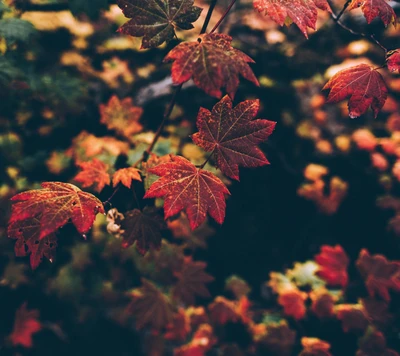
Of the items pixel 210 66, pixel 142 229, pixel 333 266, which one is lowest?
pixel 333 266

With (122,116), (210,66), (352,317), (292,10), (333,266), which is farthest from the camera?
(333,266)

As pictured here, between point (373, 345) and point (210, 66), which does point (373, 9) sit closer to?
point (210, 66)

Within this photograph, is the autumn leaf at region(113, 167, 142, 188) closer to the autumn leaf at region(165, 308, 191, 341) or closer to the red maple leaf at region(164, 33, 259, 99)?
the red maple leaf at region(164, 33, 259, 99)

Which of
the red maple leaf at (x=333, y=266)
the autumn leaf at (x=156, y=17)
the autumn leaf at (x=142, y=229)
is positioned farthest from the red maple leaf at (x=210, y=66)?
the red maple leaf at (x=333, y=266)

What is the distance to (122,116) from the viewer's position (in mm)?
2096

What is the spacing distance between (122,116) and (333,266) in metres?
2.08

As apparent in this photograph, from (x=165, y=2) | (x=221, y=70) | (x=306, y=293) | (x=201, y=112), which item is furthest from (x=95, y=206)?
(x=306, y=293)

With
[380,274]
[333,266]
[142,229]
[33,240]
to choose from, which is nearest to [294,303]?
[333,266]

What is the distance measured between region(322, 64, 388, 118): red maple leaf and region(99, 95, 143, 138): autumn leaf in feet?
4.72

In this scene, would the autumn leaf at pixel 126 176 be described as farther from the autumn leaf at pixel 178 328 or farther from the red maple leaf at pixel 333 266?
the red maple leaf at pixel 333 266

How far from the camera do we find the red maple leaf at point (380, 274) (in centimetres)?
198

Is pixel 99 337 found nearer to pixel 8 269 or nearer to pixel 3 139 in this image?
pixel 8 269

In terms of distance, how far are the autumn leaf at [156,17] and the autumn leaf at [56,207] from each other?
61 cm

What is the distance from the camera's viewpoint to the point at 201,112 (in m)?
1.07
